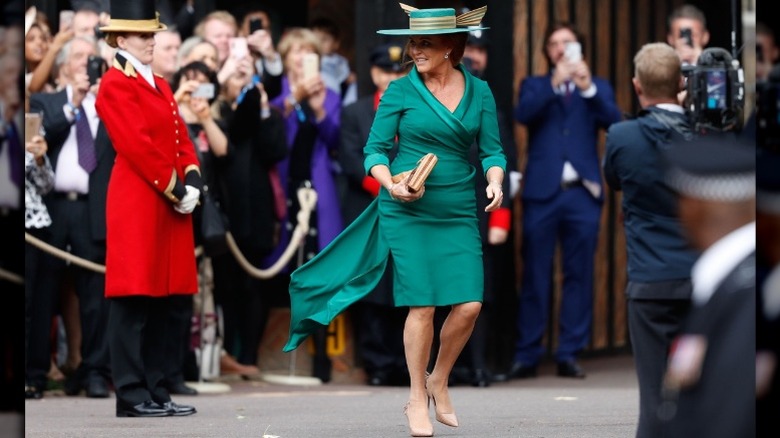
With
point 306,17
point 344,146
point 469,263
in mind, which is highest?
point 306,17

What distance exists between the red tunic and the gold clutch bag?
1.71 metres

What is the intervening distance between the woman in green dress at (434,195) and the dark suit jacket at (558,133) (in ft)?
12.6

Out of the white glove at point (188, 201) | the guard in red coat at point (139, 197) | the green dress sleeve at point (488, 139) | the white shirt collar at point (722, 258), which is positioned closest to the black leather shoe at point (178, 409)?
the guard in red coat at point (139, 197)

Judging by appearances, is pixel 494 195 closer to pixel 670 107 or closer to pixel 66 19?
pixel 670 107

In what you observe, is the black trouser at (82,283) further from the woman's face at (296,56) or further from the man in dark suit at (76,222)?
the woman's face at (296,56)

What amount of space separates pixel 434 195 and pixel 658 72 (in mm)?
1404

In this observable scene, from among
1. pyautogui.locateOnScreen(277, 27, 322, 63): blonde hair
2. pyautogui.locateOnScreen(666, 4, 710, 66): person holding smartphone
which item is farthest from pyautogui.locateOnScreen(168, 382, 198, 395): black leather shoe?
pyautogui.locateOnScreen(666, 4, 710, 66): person holding smartphone

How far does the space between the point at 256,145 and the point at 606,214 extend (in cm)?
368

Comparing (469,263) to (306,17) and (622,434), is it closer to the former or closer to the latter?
(622,434)

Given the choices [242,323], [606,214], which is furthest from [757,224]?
[606,214]

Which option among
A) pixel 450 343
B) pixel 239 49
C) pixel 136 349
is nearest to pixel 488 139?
pixel 450 343

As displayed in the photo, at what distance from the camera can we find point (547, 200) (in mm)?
12180

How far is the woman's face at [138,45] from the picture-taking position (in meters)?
8.99

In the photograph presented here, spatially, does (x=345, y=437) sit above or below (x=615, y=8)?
below
